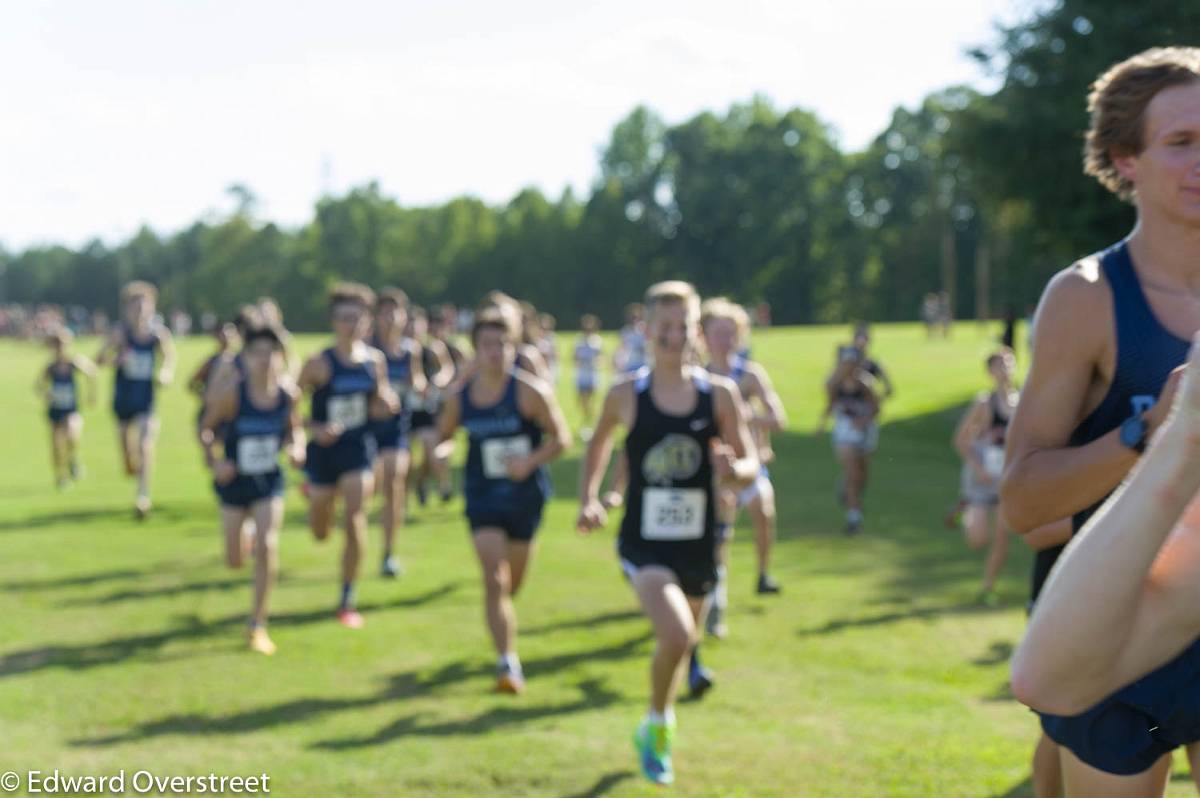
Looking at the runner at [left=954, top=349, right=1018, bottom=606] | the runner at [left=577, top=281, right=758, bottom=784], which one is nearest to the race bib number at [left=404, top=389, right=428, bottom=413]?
the runner at [left=954, top=349, right=1018, bottom=606]

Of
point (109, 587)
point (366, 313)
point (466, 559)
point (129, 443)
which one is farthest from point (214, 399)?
point (129, 443)

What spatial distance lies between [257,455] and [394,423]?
8.56 ft

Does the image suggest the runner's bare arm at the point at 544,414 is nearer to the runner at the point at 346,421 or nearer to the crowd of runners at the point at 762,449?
the crowd of runners at the point at 762,449

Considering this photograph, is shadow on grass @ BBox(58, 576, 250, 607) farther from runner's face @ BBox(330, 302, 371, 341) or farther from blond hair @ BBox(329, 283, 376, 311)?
blond hair @ BBox(329, 283, 376, 311)

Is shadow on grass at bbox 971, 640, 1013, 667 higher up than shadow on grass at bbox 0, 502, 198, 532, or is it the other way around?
shadow on grass at bbox 0, 502, 198, 532

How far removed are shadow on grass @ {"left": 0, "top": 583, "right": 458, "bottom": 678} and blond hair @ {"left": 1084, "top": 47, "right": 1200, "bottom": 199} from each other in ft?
22.7

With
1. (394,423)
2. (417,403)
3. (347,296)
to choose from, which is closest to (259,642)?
(347,296)

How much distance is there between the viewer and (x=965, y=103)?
24250 millimetres

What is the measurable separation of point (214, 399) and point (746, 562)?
198 inches

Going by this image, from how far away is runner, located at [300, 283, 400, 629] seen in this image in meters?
9.23

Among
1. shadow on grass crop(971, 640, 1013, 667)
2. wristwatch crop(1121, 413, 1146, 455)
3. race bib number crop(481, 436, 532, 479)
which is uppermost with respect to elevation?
wristwatch crop(1121, 413, 1146, 455)

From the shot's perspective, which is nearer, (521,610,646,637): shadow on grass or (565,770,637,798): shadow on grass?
(565,770,637,798): shadow on grass

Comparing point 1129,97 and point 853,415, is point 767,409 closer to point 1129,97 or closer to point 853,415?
point 853,415

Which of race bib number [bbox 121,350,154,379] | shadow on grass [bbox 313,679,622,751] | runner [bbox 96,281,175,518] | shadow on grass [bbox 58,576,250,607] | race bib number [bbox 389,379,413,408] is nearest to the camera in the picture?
shadow on grass [bbox 313,679,622,751]
